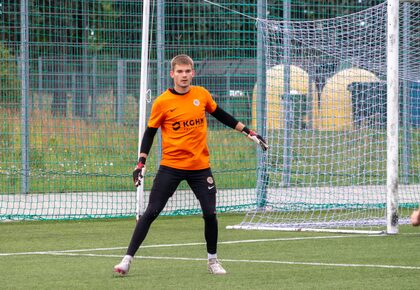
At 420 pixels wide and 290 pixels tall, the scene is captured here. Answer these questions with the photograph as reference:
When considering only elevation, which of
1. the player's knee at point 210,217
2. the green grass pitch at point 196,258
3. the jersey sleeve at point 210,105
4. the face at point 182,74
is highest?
the face at point 182,74

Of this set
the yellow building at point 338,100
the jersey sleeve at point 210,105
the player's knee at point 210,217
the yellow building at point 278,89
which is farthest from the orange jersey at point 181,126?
the yellow building at point 338,100

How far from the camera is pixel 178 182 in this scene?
9.23 m

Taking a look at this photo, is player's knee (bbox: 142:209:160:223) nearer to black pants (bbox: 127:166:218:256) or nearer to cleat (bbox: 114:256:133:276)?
black pants (bbox: 127:166:218:256)

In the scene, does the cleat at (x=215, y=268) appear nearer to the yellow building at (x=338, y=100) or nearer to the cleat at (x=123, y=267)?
the cleat at (x=123, y=267)

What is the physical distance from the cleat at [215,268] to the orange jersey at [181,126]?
0.89 metres

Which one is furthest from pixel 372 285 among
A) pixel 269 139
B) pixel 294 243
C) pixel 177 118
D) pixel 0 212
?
pixel 0 212

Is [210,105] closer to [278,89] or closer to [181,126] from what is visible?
[181,126]

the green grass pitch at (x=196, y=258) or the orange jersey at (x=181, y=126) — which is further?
the orange jersey at (x=181, y=126)

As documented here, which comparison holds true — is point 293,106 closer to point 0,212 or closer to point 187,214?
point 187,214

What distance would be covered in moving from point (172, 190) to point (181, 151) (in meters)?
0.38

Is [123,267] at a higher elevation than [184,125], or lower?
lower

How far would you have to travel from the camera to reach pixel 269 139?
14773mm

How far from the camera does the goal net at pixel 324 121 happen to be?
14.4m

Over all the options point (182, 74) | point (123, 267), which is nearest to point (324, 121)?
point (182, 74)
